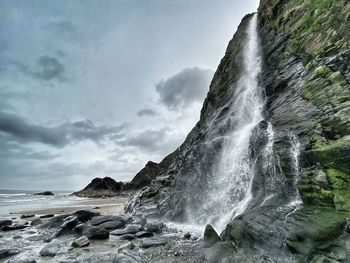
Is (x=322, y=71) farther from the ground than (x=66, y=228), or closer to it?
farther from the ground

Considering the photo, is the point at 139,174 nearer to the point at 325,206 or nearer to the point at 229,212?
the point at 229,212

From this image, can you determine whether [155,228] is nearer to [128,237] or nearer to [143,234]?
[143,234]

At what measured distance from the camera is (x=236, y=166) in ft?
82.5

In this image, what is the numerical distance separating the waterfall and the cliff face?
0.75 metres

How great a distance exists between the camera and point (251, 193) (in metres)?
20.6

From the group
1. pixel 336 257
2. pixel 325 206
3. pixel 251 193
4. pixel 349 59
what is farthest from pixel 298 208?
pixel 349 59

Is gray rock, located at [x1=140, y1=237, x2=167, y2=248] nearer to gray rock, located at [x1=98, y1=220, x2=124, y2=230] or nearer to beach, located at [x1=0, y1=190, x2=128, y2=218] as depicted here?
gray rock, located at [x1=98, y1=220, x2=124, y2=230]

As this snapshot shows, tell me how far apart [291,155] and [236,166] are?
7228mm

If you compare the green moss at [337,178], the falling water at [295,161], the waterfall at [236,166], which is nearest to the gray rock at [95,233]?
the waterfall at [236,166]

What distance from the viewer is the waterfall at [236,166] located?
2225 cm

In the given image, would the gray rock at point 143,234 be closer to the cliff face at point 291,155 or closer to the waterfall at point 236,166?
the waterfall at point 236,166

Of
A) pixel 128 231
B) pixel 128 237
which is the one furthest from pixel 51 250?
pixel 128 231

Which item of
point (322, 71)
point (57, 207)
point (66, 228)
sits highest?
point (322, 71)

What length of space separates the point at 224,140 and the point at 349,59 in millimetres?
13471
